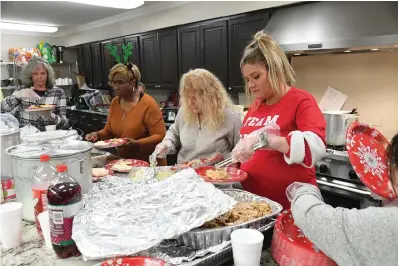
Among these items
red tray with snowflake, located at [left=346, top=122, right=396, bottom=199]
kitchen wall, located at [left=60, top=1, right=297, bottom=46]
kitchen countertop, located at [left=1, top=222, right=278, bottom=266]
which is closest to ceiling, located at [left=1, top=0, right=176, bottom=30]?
kitchen wall, located at [left=60, top=1, right=297, bottom=46]

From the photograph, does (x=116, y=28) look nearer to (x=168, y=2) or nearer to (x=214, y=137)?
(x=168, y=2)

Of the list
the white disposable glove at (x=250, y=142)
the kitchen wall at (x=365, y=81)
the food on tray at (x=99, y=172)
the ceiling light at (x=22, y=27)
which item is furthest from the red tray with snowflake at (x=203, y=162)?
the ceiling light at (x=22, y=27)

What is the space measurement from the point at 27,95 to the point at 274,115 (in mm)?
2494

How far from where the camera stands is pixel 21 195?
4.60 feet

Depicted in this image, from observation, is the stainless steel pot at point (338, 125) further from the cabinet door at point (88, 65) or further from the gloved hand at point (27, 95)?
the cabinet door at point (88, 65)

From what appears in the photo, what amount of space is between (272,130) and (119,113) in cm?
180

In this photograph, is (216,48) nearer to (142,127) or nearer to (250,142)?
(142,127)

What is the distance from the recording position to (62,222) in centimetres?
107

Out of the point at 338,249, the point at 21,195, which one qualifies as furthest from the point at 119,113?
the point at 338,249

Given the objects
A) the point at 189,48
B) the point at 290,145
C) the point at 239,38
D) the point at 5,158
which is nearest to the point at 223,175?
the point at 290,145

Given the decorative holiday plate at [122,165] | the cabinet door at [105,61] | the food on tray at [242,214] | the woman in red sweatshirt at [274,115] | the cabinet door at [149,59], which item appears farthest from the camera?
the cabinet door at [105,61]

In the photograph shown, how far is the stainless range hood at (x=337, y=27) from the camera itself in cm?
253

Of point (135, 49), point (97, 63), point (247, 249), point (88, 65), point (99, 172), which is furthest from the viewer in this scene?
point (88, 65)

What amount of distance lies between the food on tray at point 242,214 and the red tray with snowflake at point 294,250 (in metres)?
0.12
